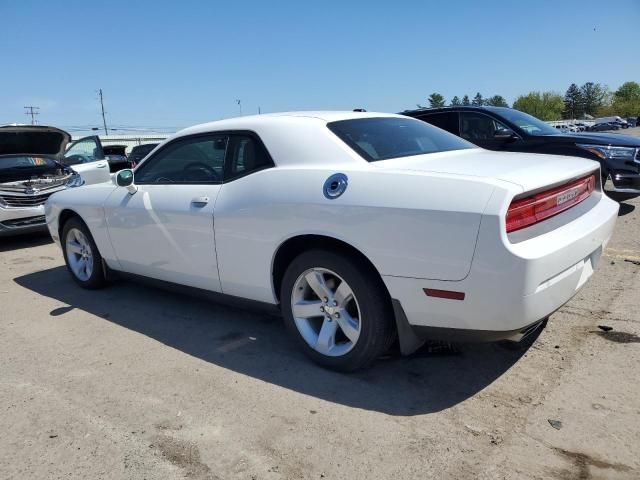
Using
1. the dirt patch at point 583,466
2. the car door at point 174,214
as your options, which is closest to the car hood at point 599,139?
the car door at point 174,214

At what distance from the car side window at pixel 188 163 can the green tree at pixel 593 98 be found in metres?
157

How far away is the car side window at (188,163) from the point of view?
3676mm

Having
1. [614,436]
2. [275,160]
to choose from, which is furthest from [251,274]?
[614,436]

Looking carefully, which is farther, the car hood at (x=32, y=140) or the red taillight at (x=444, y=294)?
the car hood at (x=32, y=140)

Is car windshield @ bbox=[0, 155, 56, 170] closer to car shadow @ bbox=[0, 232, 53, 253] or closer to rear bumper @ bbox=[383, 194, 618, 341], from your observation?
car shadow @ bbox=[0, 232, 53, 253]

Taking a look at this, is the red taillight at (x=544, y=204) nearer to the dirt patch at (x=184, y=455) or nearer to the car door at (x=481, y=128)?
the dirt patch at (x=184, y=455)

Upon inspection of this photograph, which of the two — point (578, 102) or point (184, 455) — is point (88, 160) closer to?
point (184, 455)

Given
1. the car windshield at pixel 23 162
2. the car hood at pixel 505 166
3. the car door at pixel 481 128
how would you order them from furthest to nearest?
the car windshield at pixel 23 162, the car door at pixel 481 128, the car hood at pixel 505 166

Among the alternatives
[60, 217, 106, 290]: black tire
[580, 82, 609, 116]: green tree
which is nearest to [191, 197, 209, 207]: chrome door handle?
[60, 217, 106, 290]: black tire

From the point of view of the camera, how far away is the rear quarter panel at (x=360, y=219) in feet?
8.08

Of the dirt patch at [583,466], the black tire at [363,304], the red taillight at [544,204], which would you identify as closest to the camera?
the dirt patch at [583,466]

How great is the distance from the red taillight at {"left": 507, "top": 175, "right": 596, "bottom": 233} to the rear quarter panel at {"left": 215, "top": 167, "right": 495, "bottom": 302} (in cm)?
18

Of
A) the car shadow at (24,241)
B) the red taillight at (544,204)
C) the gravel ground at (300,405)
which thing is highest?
the red taillight at (544,204)

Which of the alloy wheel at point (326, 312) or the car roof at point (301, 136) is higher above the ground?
the car roof at point (301, 136)
